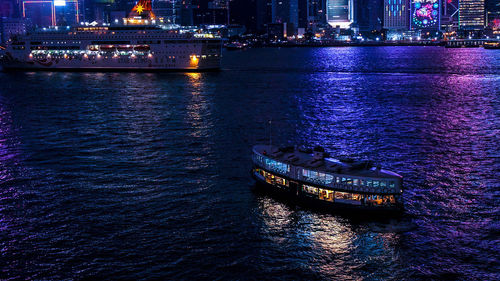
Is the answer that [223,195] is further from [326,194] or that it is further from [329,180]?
[329,180]

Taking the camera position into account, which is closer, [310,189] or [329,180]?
[329,180]

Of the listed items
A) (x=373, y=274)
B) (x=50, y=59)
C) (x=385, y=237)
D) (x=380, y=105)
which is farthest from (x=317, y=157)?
(x=50, y=59)

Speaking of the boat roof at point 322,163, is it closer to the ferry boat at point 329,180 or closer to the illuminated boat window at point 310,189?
the ferry boat at point 329,180

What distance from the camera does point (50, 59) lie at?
14300 cm

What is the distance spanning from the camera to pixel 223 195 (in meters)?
34.7

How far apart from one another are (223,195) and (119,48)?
110 m

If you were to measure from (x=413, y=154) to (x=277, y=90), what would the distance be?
49.4 m

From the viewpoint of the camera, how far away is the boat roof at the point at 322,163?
32.4m

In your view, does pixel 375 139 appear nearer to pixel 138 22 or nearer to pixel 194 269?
pixel 194 269

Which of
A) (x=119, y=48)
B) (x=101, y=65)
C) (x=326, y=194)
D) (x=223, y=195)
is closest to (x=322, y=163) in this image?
(x=326, y=194)

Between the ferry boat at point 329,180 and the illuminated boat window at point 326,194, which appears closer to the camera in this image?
the ferry boat at point 329,180

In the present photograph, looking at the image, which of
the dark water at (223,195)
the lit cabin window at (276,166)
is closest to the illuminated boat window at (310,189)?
the dark water at (223,195)

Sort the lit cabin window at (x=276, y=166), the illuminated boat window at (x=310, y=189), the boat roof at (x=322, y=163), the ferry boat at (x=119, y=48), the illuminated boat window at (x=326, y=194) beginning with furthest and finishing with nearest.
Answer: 1. the ferry boat at (x=119, y=48)
2. the lit cabin window at (x=276, y=166)
3. the illuminated boat window at (x=310, y=189)
4. the boat roof at (x=322, y=163)
5. the illuminated boat window at (x=326, y=194)

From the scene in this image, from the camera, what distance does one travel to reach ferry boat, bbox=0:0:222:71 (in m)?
130
